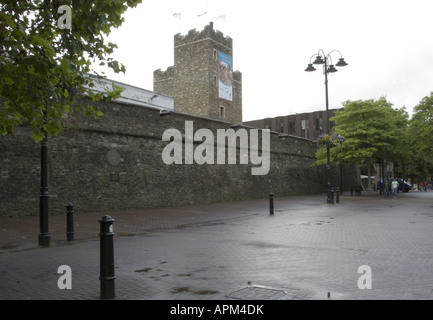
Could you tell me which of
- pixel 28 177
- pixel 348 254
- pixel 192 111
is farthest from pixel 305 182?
pixel 348 254

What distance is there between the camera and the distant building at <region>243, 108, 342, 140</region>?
66.5m

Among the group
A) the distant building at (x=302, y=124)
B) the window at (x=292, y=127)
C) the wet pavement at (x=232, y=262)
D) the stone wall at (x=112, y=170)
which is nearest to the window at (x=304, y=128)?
the distant building at (x=302, y=124)

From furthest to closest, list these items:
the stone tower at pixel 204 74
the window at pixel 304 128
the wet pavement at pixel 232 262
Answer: the window at pixel 304 128, the stone tower at pixel 204 74, the wet pavement at pixel 232 262

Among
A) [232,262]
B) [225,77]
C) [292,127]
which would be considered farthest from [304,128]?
[232,262]

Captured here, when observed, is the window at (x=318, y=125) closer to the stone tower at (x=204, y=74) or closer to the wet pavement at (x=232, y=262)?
the stone tower at (x=204, y=74)

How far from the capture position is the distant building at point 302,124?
66.5m

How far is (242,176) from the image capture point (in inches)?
1073

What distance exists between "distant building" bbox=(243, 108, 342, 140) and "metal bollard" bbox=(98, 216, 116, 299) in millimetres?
63264

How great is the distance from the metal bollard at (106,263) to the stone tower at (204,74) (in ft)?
129

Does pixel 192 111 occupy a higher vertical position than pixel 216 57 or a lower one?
lower

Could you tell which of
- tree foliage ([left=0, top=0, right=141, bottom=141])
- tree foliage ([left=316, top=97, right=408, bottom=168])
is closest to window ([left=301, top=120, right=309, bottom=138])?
tree foliage ([left=316, top=97, right=408, bottom=168])

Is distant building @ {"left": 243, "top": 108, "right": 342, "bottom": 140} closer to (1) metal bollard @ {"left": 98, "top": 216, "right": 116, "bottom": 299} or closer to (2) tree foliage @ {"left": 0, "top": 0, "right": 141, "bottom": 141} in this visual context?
(2) tree foliage @ {"left": 0, "top": 0, "right": 141, "bottom": 141}
